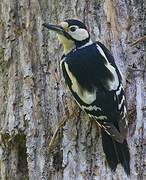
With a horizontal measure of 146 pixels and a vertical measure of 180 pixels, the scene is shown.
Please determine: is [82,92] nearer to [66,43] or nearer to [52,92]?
[52,92]

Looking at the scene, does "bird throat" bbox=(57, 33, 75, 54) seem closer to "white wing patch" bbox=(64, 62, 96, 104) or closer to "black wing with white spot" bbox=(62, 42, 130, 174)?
"black wing with white spot" bbox=(62, 42, 130, 174)

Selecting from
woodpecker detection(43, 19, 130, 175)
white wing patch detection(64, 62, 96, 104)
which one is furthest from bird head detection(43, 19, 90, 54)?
white wing patch detection(64, 62, 96, 104)

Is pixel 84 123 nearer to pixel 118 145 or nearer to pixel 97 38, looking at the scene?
pixel 118 145

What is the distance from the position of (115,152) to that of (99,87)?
0.47 metres

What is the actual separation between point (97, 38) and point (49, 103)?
66 centimetres

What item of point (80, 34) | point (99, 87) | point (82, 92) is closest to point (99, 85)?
point (99, 87)

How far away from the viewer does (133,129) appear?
322 centimetres

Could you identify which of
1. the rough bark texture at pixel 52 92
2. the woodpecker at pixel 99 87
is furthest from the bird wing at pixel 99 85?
the rough bark texture at pixel 52 92

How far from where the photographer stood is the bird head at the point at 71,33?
3.52 metres

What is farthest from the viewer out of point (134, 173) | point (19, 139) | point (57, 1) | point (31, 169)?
point (57, 1)

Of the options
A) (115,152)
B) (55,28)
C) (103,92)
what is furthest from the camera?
(55,28)

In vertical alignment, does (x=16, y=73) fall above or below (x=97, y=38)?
below

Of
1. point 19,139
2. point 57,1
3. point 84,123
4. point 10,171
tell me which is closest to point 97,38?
point 57,1

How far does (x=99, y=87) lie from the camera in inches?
129
